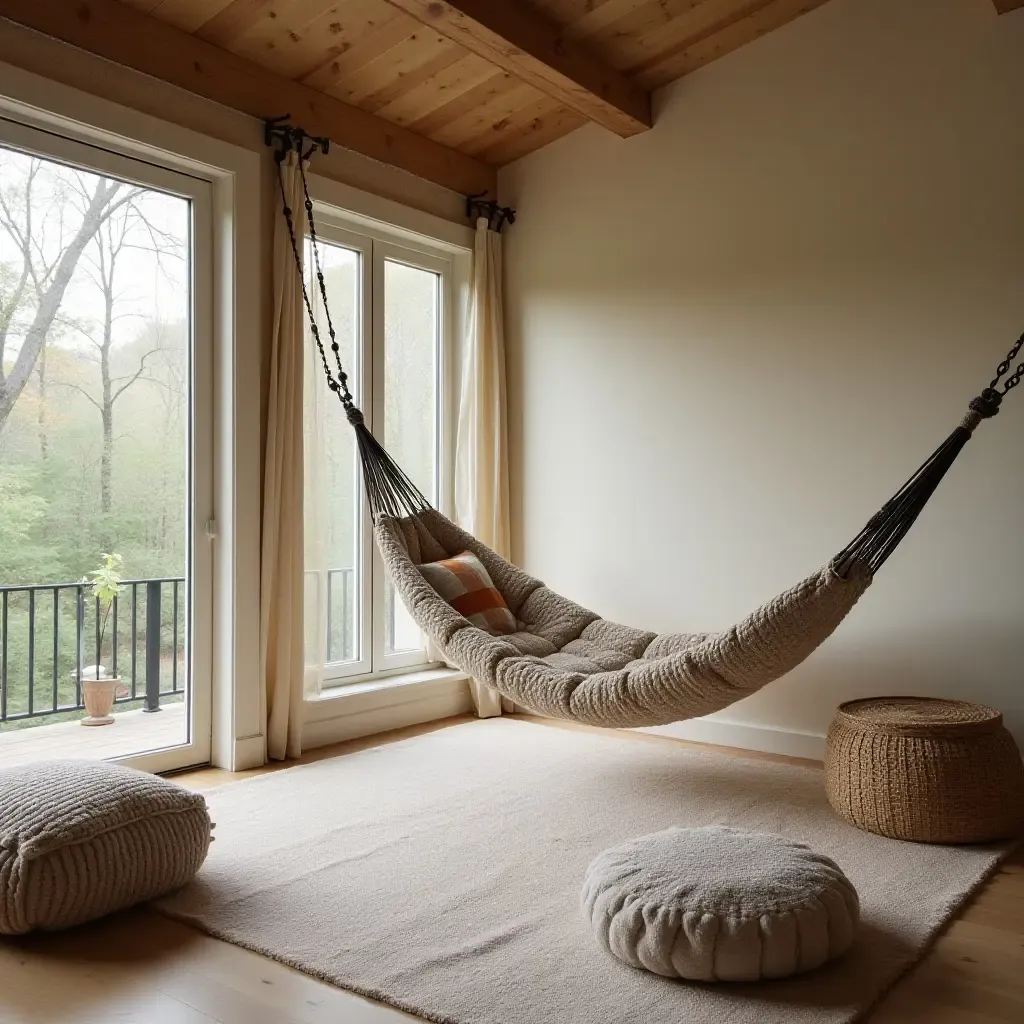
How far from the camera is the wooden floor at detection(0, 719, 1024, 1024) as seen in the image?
5.63ft

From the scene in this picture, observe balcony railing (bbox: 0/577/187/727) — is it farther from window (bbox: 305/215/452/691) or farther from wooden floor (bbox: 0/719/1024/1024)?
wooden floor (bbox: 0/719/1024/1024)

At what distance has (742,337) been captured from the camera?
3.76 meters

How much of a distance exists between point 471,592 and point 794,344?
1.47 metres

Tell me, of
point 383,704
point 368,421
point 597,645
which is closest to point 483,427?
point 368,421

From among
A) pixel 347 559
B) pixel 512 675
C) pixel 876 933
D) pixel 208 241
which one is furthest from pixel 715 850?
pixel 208 241

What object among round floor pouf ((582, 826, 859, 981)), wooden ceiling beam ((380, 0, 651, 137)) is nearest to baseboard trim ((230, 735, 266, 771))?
round floor pouf ((582, 826, 859, 981))

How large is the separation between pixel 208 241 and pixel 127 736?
1.64 metres

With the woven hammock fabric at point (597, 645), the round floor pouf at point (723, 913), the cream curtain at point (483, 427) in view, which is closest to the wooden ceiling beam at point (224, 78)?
the cream curtain at point (483, 427)

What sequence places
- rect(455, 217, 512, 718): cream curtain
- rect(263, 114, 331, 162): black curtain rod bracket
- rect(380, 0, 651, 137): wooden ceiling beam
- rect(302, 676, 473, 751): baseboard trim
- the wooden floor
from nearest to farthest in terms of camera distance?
1. the wooden floor
2. rect(380, 0, 651, 137): wooden ceiling beam
3. rect(263, 114, 331, 162): black curtain rod bracket
4. rect(302, 676, 473, 751): baseboard trim
5. rect(455, 217, 512, 718): cream curtain

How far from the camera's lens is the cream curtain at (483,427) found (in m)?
4.28

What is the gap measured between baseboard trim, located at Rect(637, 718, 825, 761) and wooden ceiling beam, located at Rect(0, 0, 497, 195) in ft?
8.03

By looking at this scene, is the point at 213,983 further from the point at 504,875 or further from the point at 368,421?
the point at 368,421

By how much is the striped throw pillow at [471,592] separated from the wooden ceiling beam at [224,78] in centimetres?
166

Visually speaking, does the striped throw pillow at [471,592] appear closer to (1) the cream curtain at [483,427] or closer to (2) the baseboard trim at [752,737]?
(2) the baseboard trim at [752,737]
